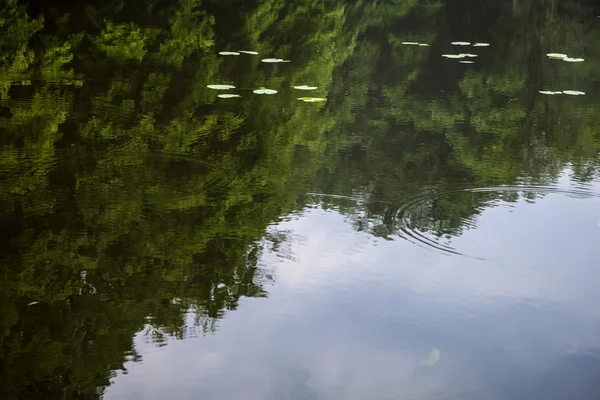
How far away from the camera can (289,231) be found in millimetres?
4770

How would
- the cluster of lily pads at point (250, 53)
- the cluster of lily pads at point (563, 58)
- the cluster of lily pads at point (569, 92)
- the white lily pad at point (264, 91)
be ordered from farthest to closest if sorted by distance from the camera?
1. the cluster of lily pads at point (563, 58)
2. the cluster of lily pads at point (250, 53)
3. the cluster of lily pads at point (569, 92)
4. the white lily pad at point (264, 91)

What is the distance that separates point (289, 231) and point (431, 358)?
5.31 ft

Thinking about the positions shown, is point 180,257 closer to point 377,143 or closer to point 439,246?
point 439,246

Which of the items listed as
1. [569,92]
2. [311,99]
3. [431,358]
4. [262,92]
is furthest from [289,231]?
[569,92]

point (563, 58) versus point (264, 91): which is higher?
point (563, 58)

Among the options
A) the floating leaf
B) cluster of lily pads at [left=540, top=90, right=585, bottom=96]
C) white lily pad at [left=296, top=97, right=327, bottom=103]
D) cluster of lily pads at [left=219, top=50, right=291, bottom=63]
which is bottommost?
the floating leaf

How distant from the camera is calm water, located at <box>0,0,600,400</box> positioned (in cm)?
329

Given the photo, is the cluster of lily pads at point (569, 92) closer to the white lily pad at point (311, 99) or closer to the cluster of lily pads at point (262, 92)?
the cluster of lily pads at point (262, 92)

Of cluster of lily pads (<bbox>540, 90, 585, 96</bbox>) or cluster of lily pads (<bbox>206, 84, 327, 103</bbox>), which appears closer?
cluster of lily pads (<bbox>206, 84, 327, 103</bbox>)

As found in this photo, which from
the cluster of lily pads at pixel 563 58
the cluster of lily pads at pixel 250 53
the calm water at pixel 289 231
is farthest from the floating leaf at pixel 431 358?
the cluster of lily pads at pixel 563 58

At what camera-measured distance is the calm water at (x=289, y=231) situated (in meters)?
3.29

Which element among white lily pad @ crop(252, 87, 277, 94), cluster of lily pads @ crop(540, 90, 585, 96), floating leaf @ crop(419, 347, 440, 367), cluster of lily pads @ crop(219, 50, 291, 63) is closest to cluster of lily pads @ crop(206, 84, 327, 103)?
white lily pad @ crop(252, 87, 277, 94)

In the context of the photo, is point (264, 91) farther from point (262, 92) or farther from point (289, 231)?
point (289, 231)

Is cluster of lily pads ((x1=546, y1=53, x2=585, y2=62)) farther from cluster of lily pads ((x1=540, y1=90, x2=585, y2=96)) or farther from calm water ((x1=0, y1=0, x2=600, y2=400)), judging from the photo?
cluster of lily pads ((x1=540, y1=90, x2=585, y2=96))
